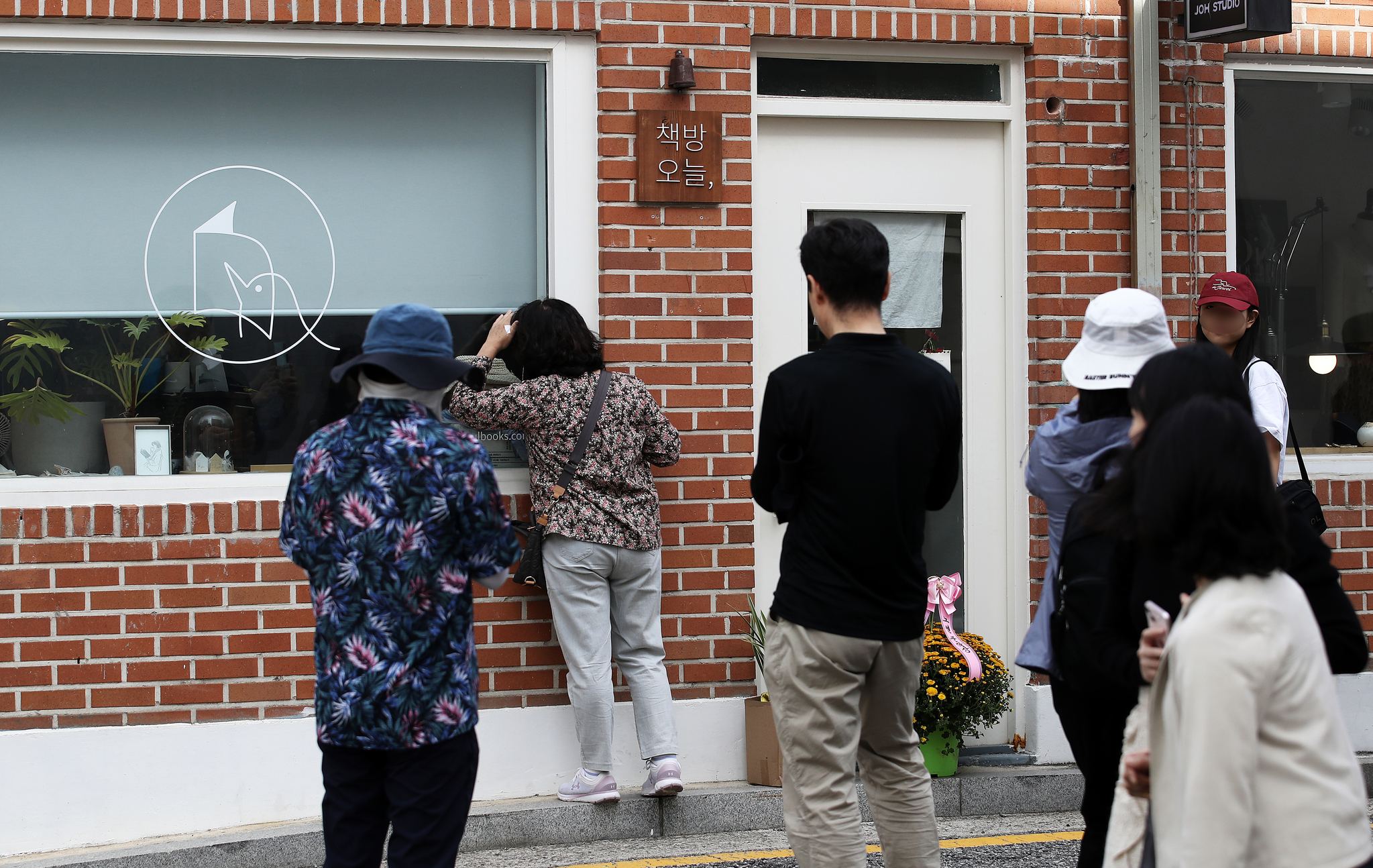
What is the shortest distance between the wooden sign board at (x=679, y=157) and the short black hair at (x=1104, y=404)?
234cm

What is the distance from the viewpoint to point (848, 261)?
3.16m

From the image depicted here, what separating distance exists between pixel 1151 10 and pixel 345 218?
3.45m

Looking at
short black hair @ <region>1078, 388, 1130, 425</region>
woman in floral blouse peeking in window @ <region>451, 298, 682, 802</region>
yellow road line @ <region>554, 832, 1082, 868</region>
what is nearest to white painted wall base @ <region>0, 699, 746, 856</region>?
woman in floral blouse peeking in window @ <region>451, 298, 682, 802</region>

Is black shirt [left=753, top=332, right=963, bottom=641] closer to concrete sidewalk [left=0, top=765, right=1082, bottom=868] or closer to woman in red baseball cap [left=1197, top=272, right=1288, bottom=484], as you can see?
woman in red baseball cap [left=1197, top=272, right=1288, bottom=484]

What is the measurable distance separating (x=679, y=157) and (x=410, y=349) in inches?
89.6

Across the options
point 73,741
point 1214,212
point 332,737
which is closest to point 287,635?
point 73,741

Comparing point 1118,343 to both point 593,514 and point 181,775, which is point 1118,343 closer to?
point 593,514

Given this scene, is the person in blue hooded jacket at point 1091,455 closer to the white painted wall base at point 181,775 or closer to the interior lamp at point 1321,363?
the white painted wall base at point 181,775

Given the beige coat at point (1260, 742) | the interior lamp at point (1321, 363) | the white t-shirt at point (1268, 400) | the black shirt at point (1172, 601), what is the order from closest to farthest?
the beige coat at point (1260, 742) → the black shirt at point (1172, 601) → the white t-shirt at point (1268, 400) → the interior lamp at point (1321, 363)

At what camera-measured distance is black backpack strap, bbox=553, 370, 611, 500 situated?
446cm

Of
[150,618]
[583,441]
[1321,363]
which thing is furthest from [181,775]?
[1321,363]

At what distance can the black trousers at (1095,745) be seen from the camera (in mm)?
2750

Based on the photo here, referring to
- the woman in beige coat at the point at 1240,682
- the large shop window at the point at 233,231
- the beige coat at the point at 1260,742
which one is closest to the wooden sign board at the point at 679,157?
the large shop window at the point at 233,231

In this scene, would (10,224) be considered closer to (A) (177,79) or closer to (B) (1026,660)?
(A) (177,79)
